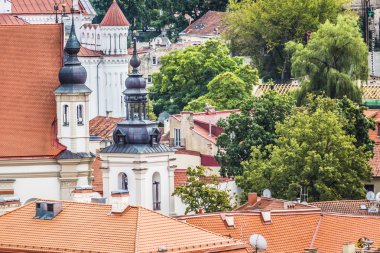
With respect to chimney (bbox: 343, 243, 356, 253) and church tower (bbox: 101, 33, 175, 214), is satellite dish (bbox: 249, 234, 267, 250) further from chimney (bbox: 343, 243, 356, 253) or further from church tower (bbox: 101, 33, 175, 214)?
church tower (bbox: 101, 33, 175, 214)

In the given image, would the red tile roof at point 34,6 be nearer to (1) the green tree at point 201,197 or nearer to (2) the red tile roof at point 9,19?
(2) the red tile roof at point 9,19

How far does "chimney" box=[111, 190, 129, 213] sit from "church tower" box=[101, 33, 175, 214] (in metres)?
16.2

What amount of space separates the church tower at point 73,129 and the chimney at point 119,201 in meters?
18.2

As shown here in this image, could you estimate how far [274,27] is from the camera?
172125mm

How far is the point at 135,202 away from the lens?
110 meters

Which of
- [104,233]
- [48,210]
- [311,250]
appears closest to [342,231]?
[311,250]

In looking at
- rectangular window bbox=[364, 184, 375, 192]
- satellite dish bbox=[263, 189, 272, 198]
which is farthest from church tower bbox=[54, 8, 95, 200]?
rectangular window bbox=[364, 184, 375, 192]

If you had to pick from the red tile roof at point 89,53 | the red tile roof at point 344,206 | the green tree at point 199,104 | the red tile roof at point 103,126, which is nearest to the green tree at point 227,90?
the green tree at point 199,104

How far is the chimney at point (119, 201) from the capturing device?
89956mm

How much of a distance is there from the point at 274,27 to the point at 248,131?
150 feet

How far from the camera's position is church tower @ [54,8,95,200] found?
112m

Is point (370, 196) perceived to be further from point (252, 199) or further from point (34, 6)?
point (34, 6)

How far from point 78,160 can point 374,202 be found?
1129 cm

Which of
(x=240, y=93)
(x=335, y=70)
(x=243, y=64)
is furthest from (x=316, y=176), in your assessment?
(x=243, y=64)
